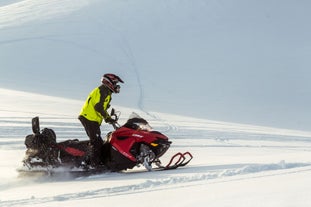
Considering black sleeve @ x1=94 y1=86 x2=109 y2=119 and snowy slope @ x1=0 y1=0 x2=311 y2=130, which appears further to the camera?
snowy slope @ x1=0 y1=0 x2=311 y2=130

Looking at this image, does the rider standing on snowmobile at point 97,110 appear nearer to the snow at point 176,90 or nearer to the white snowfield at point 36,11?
the snow at point 176,90

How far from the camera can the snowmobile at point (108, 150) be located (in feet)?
25.2

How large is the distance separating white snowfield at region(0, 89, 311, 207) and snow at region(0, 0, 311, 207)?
0.02m

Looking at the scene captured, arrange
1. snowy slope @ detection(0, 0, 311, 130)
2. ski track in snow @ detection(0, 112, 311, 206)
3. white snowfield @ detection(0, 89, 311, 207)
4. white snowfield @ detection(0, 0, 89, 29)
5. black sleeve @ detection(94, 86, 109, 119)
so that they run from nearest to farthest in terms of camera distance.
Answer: white snowfield @ detection(0, 89, 311, 207) < ski track in snow @ detection(0, 112, 311, 206) < black sleeve @ detection(94, 86, 109, 119) < snowy slope @ detection(0, 0, 311, 130) < white snowfield @ detection(0, 0, 89, 29)

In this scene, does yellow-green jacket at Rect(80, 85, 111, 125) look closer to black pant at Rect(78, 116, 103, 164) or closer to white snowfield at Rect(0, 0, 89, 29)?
black pant at Rect(78, 116, 103, 164)

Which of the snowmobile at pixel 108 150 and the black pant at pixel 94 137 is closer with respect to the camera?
the snowmobile at pixel 108 150

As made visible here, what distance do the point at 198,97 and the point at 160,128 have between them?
8663mm

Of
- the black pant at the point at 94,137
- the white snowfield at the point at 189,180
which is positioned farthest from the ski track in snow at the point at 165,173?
the black pant at the point at 94,137

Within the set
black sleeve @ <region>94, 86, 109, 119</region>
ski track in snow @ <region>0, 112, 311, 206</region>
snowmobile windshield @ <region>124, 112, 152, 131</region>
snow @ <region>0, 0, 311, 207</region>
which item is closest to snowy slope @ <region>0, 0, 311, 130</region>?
snow @ <region>0, 0, 311, 207</region>

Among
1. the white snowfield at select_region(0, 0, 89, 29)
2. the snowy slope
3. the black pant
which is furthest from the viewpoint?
the white snowfield at select_region(0, 0, 89, 29)

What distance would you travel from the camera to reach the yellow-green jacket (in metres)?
7.66

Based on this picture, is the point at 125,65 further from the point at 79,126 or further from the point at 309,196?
the point at 309,196

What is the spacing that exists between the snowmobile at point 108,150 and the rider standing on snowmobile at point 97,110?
0.30 ft

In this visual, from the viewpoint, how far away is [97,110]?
7.65 meters
